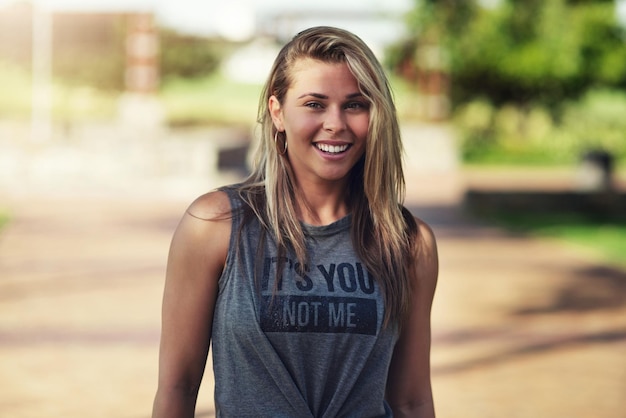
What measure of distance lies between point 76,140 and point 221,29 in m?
14.7

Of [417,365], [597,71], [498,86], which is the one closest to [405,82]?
[498,86]

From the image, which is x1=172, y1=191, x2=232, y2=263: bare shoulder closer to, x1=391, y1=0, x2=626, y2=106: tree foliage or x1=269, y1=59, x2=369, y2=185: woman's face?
x1=269, y1=59, x2=369, y2=185: woman's face

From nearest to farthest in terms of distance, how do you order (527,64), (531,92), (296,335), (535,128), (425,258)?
(296,335), (425,258), (527,64), (531,92), (535,128)

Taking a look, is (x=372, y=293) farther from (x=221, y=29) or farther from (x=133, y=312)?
(x=221, y=29)

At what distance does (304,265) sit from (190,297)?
0.76 feet

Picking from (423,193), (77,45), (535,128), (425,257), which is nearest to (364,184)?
(425,257)

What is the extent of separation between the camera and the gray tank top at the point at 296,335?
2250mm

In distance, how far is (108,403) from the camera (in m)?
6.43

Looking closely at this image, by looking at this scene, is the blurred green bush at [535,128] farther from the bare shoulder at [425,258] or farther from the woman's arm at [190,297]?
the woman's arm at [190,297]

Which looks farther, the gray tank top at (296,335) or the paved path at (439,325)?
the paved path at (439,325)

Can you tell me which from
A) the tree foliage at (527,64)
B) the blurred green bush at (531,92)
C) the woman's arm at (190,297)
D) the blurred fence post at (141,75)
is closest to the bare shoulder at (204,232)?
the woman's arm at (190,297)

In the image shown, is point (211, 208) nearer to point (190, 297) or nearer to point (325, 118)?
point (190, 297)

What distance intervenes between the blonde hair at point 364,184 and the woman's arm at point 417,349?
42mm

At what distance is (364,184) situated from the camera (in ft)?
7.82
